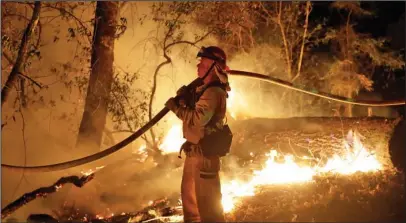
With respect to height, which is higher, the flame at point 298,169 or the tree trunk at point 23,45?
the tree trunk at point 23,45

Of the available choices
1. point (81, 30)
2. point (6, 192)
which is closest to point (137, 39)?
point (81, 30)

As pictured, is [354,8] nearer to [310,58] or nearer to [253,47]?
[310,58]

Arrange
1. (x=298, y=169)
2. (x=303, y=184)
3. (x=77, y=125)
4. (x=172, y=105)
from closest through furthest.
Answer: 1. (x=172, y=105)
2. (x=303, y=184)
3. (x=298, y=169)
4. (x=77, y=125)

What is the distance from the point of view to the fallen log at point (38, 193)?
6488 millimetres

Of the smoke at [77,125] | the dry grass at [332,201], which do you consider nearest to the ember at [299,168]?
the dry grass at [332,201]

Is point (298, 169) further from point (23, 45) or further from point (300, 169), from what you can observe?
point (23, 45)

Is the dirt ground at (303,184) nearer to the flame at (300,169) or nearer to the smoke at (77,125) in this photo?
the smoke at (77,125)

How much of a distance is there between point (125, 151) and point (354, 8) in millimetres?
10533

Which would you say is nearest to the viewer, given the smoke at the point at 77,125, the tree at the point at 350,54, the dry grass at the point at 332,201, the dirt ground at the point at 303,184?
the dry grass at the point at 332,201

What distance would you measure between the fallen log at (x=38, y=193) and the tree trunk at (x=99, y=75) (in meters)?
1.34

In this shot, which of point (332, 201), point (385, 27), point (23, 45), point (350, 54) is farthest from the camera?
point (385, 27)

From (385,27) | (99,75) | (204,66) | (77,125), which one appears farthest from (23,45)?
(385,27)

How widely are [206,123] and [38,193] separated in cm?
368

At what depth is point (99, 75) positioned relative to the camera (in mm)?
8680
